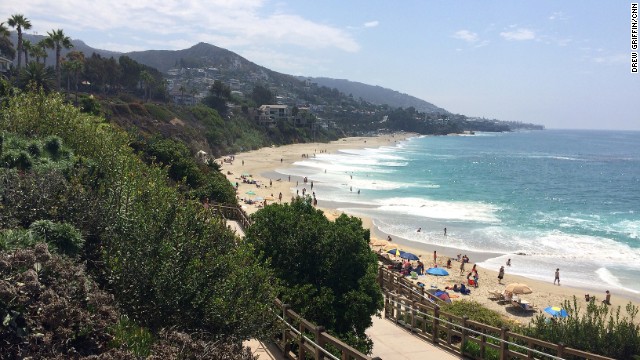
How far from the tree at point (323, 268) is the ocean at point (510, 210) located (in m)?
22.0

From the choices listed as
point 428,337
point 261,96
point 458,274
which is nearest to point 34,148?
point 428,337

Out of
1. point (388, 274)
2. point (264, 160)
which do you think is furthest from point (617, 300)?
point (264, 160)

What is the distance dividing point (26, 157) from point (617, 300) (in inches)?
1092

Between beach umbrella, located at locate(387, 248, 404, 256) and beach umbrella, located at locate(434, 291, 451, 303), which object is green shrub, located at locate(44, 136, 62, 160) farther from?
beach umbrella, located at locate(387, 248, 404, 256)

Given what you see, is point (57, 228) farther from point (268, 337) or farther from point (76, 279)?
point (268, 337)

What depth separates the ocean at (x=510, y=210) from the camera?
105ft

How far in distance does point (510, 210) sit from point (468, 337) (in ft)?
135

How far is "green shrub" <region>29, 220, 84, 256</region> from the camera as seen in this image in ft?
25.2

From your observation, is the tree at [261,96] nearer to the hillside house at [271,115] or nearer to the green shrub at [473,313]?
the hillside house at [271,115]

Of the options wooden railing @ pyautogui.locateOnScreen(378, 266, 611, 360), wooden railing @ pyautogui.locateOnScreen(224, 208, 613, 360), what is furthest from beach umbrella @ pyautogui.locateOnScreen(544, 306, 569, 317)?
wooden railing @ pyautogui.locateOnScreen(378, 266, 611, 360)

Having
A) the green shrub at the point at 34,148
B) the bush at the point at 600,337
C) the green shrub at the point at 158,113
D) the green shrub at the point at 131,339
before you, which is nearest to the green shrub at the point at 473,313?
the bush at the point at 600,337

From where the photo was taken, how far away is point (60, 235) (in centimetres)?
779

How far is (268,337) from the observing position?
762 cm

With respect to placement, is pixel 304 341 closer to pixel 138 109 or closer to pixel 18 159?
pixel 18 159
